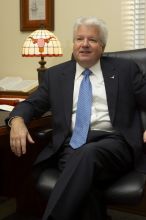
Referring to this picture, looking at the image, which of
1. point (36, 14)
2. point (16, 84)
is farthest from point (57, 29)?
point (16, 84)

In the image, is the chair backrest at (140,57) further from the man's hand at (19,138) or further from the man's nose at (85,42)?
the man's hand at (19,138)

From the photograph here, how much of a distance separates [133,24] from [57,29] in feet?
1.96

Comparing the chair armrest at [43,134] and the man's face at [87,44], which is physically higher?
the man's face at [87,44]

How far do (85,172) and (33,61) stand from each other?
5.36 feet

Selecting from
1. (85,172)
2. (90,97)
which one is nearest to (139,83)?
(90,97)

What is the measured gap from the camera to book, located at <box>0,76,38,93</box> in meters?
2.81

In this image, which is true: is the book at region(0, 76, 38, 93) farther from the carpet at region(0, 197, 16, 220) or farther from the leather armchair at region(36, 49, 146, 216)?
the leather armchair at region(36, 49, 146, 216)

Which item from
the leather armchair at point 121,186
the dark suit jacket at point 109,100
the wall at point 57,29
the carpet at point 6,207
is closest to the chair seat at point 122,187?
the leather armchair at point 121,186

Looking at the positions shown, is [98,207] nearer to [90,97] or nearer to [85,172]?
[85,172]

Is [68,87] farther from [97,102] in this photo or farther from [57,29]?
[57,29]

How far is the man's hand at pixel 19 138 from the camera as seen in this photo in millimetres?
1790

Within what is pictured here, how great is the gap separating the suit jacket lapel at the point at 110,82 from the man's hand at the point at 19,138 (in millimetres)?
445

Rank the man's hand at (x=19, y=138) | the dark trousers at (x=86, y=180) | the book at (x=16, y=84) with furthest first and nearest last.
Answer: the book at (x=16, y=84) → the man's hand at (x=19, y=138) → the dark trousers at (x=86, y=180)

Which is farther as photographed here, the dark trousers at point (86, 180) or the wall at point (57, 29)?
the wall at point (57, 29)
